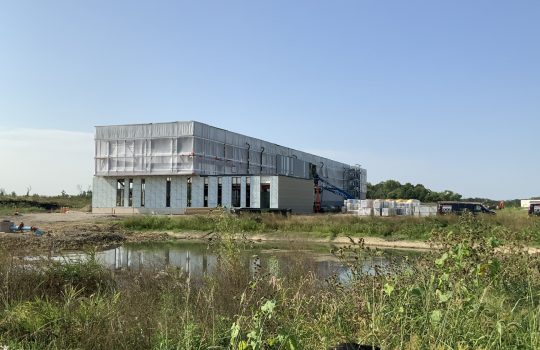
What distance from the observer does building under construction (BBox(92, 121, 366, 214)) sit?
52.3 metres

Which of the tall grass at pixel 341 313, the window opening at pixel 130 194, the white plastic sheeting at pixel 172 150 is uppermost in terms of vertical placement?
the white plastic sheeting at pixel 172 150

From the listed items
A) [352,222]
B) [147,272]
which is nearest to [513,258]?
[147,272]

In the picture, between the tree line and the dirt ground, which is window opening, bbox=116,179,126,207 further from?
the tree line

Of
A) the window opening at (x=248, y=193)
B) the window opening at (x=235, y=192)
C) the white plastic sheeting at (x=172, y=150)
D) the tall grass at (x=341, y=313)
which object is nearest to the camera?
the tall grass at (x=341, y=313)

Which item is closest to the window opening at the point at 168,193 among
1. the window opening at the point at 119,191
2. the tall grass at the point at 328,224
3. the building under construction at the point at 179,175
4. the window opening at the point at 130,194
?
the building under construction at the point at 179,175

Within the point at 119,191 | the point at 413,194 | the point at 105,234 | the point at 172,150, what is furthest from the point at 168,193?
the point at 413,194

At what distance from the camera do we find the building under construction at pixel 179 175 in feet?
172

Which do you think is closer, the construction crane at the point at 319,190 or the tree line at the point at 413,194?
the construction crane at the point at 319,190

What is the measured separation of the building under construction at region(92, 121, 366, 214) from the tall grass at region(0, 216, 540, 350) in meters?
44.1

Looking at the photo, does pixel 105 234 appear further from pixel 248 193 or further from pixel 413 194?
pixel 413 194

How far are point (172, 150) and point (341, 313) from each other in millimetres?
50407

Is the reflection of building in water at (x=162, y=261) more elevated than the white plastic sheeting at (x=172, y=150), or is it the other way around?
the white plastic sheeting at (x=172, y=150)

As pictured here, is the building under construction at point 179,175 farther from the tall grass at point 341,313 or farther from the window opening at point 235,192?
the tall grass at point 341,313

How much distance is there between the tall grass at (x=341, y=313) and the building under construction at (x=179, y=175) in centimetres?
4411
